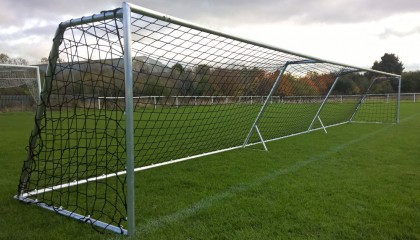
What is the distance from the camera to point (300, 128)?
975cm

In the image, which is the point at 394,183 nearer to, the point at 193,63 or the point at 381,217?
the point at 381,217

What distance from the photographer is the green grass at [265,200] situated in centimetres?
283

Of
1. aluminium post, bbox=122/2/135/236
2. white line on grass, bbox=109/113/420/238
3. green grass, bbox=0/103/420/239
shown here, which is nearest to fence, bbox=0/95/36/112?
green grass, bbox=0/103/420/239

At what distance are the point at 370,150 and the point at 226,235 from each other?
476 cm

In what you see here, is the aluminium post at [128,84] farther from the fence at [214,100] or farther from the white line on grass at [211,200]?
the fence at [214,100]

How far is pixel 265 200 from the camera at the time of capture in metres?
3.57

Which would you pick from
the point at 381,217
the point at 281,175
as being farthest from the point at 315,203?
the point at 281,175

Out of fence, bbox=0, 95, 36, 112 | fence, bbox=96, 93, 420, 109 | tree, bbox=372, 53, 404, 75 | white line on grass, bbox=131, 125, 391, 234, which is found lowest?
white line on grass, bbox=131, 125, 391, 234

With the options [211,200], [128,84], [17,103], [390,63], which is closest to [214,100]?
Result: [211,200]

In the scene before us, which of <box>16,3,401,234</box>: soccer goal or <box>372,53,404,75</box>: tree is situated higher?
<box>372,53,404,75</box>: tree

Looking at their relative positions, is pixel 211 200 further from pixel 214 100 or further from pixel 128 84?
pixel 214 100

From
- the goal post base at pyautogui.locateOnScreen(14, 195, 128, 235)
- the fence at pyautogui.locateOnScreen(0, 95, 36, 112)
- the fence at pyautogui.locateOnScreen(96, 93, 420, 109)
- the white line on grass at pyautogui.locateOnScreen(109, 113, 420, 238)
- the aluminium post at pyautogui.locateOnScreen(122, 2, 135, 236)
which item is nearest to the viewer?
the aluminium post at pyautogui.locateOnScreen(122, 2, 135, 236)

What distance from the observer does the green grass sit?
9.28 feet

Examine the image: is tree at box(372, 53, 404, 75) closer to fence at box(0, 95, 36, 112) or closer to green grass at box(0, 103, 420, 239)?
fence at box(0, 95, 36, 112)
